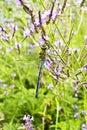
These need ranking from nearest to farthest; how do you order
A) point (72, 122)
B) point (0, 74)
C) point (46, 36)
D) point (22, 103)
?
point (46, 36)
point (72, 122)
point (22, 103)
point (0, 74)

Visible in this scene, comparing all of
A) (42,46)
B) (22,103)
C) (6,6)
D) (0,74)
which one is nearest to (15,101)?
(22,103)

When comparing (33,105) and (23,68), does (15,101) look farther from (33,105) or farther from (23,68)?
(23,68)

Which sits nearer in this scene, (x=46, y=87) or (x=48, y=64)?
(x=48, y=64)

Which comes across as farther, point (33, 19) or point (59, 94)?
point (59, 94)

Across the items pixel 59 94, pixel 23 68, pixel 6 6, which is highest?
pixel 6 6

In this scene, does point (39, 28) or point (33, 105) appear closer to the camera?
point (39, 28)

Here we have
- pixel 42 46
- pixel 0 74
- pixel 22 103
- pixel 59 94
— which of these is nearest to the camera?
pixel 42 46

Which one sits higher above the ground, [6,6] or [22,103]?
[6,6]

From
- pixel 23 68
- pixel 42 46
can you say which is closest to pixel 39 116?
pixel 23 68

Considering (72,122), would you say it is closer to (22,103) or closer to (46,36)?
(22,103)
